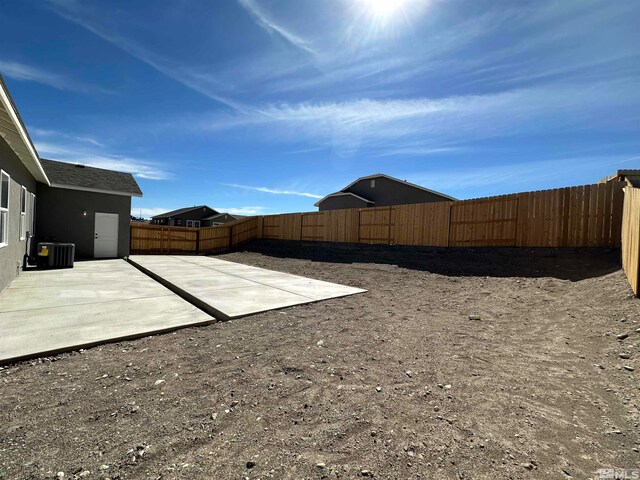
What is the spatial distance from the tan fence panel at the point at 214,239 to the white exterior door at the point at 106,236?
6325 mm

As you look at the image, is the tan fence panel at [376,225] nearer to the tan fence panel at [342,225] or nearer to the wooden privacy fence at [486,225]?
the wooden privacy fence at [486,225]

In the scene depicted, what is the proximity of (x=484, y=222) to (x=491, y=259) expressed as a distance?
1.84 metres

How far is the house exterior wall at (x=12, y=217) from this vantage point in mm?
5863

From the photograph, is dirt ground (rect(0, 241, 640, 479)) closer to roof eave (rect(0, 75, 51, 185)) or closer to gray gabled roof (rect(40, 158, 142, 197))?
roof eave (rect(0, 75, 51, 185))

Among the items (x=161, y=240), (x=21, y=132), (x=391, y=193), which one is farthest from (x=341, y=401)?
(x=391, y=193)

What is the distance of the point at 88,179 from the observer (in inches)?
514

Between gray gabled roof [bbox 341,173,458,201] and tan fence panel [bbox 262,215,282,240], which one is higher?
gray gabled roof [bbox 341,173,458,201]

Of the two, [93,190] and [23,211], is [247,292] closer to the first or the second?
[23,211]

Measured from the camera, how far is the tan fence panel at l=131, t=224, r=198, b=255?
56.6ft

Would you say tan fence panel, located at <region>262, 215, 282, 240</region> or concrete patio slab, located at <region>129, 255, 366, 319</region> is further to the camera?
tan fence panel, located at <region>262, 215, 282, 240</region>

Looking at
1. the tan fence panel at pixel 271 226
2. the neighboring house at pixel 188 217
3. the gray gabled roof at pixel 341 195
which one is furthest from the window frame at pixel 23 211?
the neighboring house at pixel 188 217

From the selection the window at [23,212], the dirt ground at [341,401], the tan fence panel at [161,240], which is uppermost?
the window at [23,212]

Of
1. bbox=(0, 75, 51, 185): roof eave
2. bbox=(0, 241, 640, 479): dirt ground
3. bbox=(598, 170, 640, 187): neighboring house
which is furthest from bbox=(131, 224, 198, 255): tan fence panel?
bbox=(598, 170, 640, 187): neighboring house

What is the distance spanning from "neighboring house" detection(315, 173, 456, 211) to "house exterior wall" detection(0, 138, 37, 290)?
1946 centimetres
